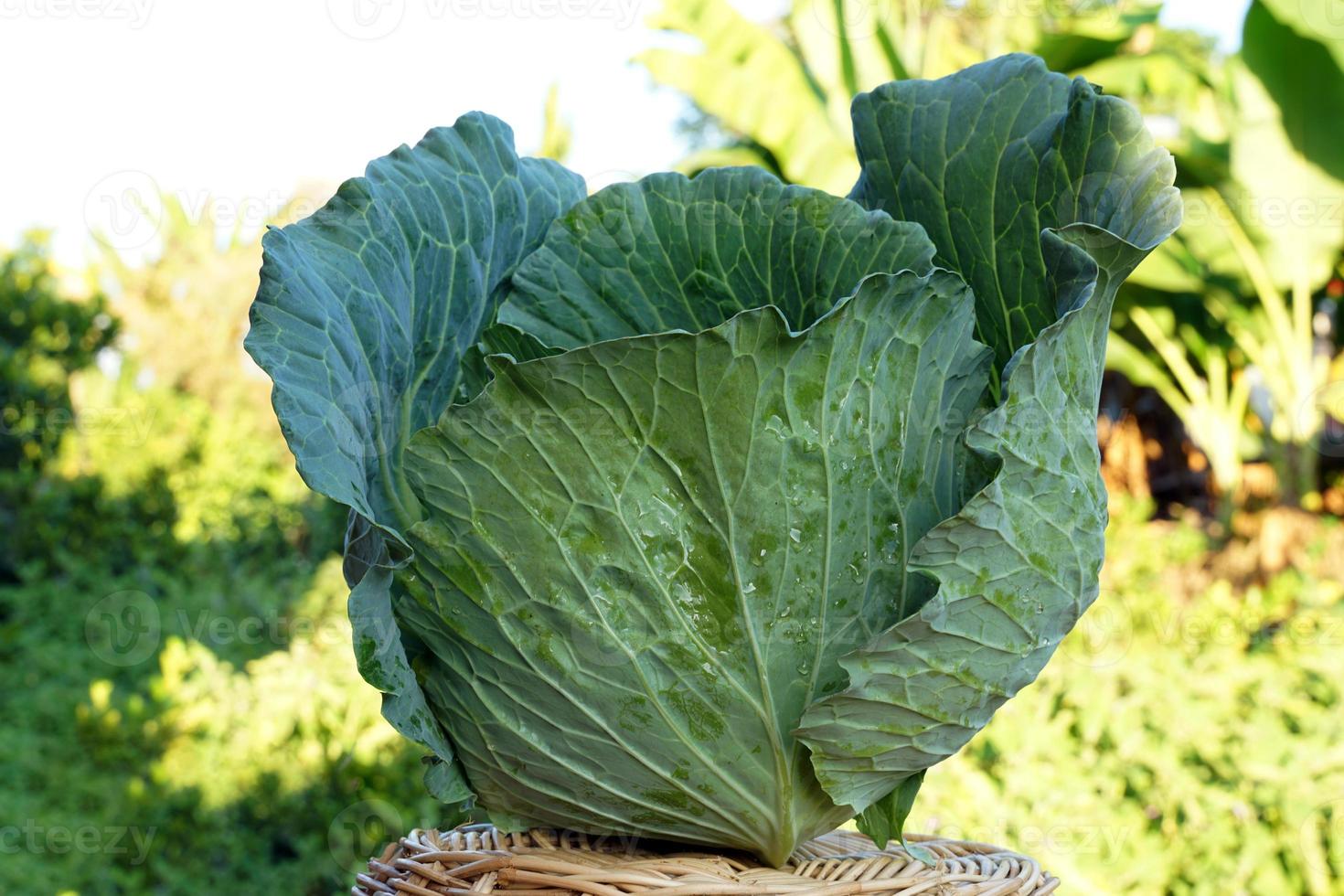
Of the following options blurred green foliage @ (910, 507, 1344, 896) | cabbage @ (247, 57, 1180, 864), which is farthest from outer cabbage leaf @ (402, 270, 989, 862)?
blurred green foliage @ (910, 507, 1344, 896)

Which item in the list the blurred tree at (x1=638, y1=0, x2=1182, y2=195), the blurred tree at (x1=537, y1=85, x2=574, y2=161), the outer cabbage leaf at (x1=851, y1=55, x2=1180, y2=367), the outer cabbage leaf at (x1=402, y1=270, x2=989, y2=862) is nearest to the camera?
the outer cabbage leaf at (x1=402, y1=270, x2=989, y2=862)

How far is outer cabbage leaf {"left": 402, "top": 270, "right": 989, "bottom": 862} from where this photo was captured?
1.08m

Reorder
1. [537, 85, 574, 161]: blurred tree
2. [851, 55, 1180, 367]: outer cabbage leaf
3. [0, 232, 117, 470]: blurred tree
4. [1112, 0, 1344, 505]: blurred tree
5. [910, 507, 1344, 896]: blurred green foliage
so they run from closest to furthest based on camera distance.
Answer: [851, 55, 1180, 367]: outer cabbage leaf < [910, 507, 1344, 896]: blurred green foliage < [0, 232, 117, 470]: blurred tree < [1112, 0, 1344, 505]: blurred tree < [537, 85, 574, 161]: blurred tree

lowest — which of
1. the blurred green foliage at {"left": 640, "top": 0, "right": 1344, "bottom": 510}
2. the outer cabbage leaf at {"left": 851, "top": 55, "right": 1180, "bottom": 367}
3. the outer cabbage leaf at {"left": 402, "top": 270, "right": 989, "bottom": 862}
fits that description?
the outer cabbage leaf at {"left": 402, "top": 270, "right": 989, "bottom": 862}

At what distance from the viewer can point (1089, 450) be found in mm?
1230

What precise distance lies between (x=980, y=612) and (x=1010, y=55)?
74 centimetres

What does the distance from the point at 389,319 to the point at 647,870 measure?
0.72 m

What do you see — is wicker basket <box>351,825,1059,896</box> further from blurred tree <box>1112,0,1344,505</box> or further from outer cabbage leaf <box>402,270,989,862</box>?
blurred tree <box>1112,0,1344,505</box>

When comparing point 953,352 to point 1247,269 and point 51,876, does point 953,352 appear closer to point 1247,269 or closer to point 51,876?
point 51,876

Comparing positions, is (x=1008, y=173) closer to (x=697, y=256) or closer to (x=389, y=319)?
(x=697, y=256)

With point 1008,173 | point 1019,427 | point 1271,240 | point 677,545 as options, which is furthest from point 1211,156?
point 677,545

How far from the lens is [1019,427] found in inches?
42.6

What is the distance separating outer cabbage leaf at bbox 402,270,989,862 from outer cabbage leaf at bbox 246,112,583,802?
8 cm

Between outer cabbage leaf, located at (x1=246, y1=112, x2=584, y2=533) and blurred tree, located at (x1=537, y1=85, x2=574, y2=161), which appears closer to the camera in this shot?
outer cabbage leaf, located at (x1=246, y1=112, x2=584, y2=533)
